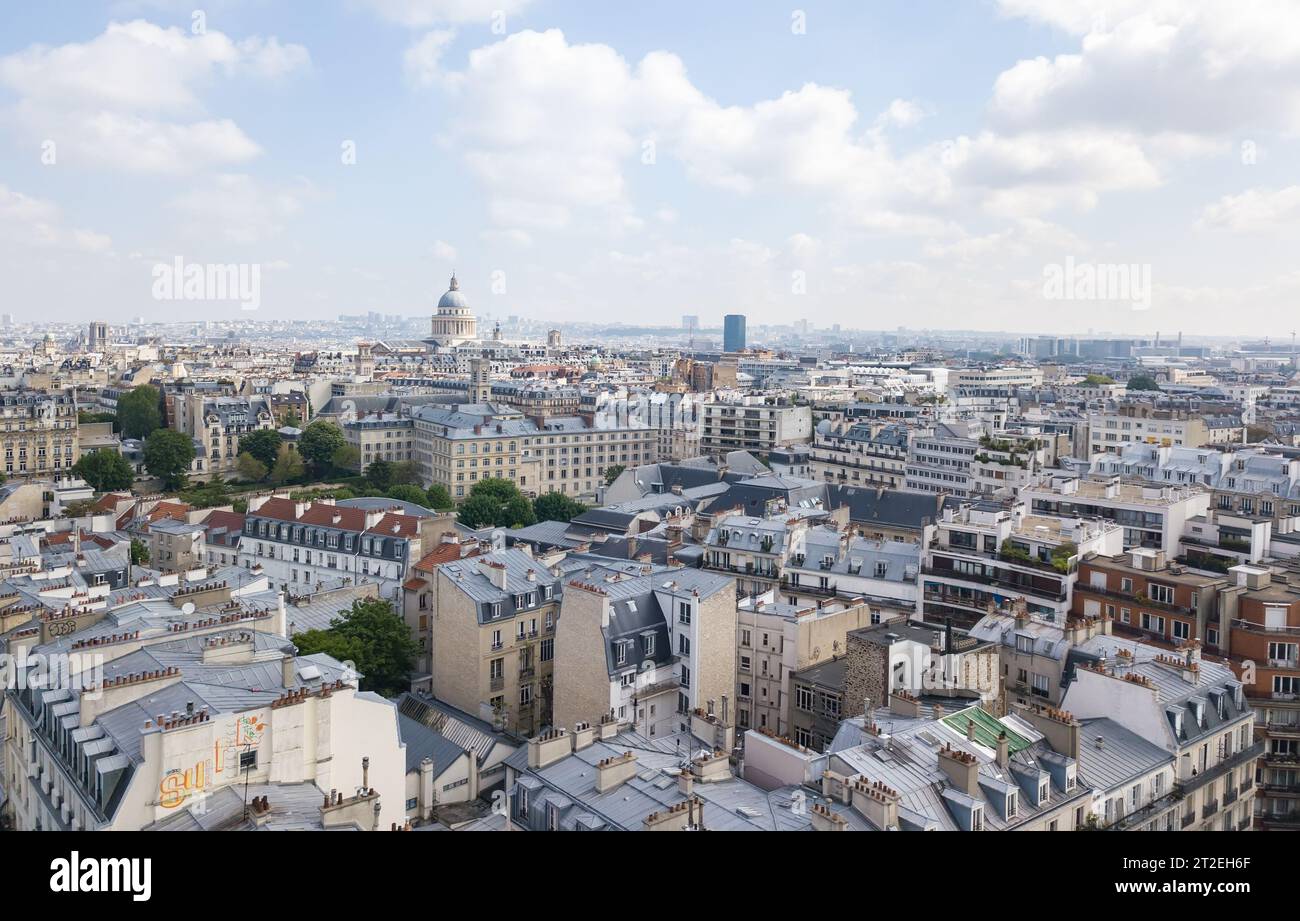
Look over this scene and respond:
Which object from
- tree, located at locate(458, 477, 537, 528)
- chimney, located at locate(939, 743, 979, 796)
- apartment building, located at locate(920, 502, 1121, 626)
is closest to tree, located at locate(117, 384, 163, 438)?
tree, located at locate(458, 477, 537, 528)

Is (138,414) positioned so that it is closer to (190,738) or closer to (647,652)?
(647,652)

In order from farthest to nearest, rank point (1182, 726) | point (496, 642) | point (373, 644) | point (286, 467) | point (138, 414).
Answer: point (138, 414), point (286, 467), point (373, 644), point (496, 642), point (1182, 726)

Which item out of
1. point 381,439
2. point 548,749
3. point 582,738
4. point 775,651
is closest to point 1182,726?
point 775,651

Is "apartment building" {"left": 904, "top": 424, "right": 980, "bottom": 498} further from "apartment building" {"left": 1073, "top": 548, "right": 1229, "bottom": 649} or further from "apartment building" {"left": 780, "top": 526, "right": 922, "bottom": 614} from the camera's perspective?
"apartment building" {"left": 1073, "top": 548, "right": 1229, "bottom": 649}
